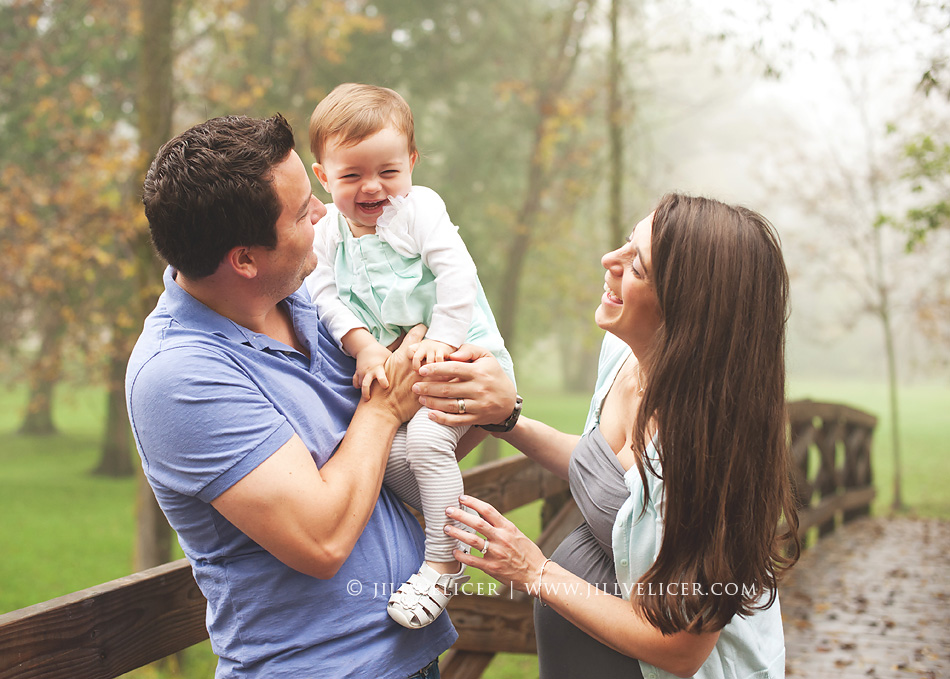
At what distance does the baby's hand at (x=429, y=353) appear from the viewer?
74.1 inches

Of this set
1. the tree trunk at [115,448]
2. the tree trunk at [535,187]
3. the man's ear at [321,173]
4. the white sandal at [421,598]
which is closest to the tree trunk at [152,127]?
the man's ear at [321,173]

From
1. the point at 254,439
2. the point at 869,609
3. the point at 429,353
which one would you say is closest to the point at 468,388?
the point at 429,353

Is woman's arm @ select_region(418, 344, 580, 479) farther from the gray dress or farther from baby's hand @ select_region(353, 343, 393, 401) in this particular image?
the gray dress

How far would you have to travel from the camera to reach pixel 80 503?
13.3 meters

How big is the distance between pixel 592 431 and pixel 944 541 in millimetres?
8855

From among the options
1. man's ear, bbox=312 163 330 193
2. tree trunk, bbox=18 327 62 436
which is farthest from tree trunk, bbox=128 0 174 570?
tree trunk, bbox=18 327 62 436

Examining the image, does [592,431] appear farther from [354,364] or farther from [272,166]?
[272,166]

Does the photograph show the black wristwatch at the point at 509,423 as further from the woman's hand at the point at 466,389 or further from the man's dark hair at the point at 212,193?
the man's dark hair at the point at 212,193

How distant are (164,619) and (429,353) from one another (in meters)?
0.87

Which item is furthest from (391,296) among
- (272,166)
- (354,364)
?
(272,166)

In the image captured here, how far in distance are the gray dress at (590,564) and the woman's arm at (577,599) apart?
3.6 inches

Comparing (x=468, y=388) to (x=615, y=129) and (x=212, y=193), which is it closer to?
(x=212, y=193)

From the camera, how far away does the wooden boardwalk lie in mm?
4668

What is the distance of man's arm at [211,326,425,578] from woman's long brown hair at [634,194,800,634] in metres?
0.64
